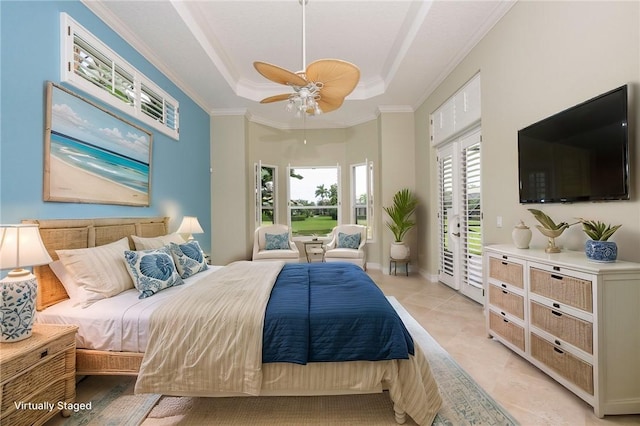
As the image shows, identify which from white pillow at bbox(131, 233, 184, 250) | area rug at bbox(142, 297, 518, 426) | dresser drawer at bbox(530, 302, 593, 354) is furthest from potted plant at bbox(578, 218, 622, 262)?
white pillow at bbox(131, 233, 184, 250)

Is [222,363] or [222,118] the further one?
[222,118]

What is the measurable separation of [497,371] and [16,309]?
3126mm

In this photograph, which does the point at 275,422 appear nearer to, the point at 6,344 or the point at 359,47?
the point at 6,344

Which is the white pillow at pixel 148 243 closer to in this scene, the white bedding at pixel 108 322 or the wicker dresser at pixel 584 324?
the white bedding at pixel 108 322

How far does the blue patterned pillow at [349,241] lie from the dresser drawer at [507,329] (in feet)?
9.09

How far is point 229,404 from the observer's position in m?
1.77

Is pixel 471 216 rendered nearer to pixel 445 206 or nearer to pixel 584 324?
pixel 445 206

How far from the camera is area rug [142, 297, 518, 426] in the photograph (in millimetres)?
1618

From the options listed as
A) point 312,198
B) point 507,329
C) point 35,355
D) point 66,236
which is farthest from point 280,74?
point 312,198

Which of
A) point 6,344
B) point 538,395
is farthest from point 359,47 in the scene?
point 6,344

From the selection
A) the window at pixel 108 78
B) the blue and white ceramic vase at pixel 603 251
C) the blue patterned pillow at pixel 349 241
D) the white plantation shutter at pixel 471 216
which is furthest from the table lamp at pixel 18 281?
the blue patterned pillow at pixel 349 241

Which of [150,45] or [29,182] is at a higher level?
[150,45]

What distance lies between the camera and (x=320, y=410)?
1710 millimetres

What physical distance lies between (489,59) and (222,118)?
4.36 meters
